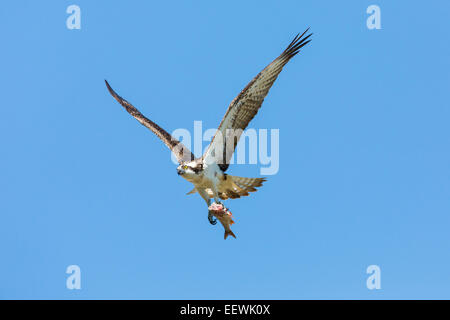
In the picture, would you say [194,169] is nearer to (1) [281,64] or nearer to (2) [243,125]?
(2) [243,125]

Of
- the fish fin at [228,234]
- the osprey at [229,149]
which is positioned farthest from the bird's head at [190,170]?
the fish fin at [228,234]

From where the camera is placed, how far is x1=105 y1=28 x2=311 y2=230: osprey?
45.0 feet

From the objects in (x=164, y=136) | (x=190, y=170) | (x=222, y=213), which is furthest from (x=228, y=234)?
(x=164, y=136)

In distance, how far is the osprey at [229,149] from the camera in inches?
540

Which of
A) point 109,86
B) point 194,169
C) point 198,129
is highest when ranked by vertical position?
point 109,86

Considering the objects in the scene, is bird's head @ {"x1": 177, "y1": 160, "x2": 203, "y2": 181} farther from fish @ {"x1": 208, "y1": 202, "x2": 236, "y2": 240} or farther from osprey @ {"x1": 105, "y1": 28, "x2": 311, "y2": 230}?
fish @ {"x1": 208, "y1": 202, "x2": 236, "y2": 240}

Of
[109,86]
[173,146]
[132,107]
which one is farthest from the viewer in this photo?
[109,86]

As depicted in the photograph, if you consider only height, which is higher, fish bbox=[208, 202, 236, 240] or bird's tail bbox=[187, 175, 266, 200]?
bird's tail bbox=[187, 175, 266, 200]

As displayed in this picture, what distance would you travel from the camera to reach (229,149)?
14203 mm

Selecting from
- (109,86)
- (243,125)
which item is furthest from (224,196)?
(109,86)

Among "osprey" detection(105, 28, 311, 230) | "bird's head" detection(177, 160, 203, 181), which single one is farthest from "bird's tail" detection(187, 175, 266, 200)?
"bird's head" detection(177, 160, 203, 181)

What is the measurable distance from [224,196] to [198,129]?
144 cm

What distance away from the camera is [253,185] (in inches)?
559

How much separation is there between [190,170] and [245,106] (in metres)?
1.60
